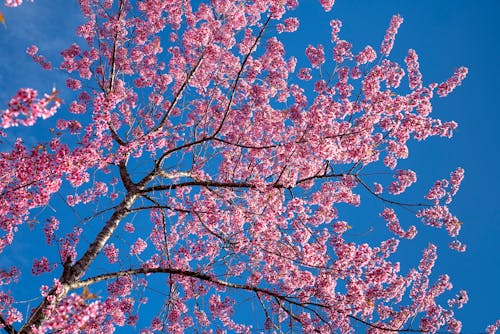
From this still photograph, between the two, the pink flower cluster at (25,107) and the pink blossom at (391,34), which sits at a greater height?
the pink blossom at (391,34)

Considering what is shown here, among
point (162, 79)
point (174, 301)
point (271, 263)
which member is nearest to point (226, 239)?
point (271, 263)

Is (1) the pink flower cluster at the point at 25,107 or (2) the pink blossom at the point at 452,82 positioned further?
(2) the pink blossom at the point at 452,82

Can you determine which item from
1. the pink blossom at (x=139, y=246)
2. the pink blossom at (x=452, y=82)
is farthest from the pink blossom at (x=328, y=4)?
the pink blossom at (x=139, y=246)

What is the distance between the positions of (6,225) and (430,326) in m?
9.96

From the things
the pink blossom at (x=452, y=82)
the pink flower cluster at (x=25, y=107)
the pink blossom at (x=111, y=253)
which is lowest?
the pink flower cluster at (x=25, y=107)

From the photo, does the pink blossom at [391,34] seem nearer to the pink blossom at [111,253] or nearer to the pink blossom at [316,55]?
the pink blossom at [316,55]

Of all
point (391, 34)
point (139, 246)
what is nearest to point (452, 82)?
point (391, 34)

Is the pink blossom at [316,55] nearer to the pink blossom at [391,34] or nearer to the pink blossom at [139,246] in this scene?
the pink blossom at [391,34]

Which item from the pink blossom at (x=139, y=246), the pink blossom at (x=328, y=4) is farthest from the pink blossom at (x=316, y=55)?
the pink blossom at (x=139, y=246)

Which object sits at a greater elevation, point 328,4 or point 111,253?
point 328,4

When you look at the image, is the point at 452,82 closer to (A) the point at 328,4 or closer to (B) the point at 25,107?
(A) the point at 328,4

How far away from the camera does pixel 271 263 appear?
31.9 feet

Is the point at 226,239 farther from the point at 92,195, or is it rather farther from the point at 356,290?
the point at 92,195

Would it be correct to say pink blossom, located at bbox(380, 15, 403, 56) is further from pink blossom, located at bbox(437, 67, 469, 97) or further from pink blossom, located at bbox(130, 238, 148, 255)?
pink blossom, located at bbox(130, 238, 148, 255)
